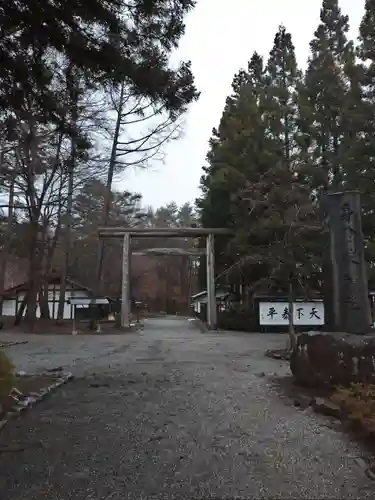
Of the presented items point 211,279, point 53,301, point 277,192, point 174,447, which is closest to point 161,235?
point 211,279

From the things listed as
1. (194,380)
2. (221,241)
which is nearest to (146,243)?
(221,241)

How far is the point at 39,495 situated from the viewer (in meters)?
3.46

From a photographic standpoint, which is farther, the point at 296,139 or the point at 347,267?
the point at 296,139

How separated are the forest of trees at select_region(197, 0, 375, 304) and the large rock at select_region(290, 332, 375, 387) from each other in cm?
928

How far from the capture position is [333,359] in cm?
683

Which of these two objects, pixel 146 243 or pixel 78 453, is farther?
pixel 146 243

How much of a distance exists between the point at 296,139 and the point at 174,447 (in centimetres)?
2366

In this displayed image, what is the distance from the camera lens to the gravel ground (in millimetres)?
A: 3602

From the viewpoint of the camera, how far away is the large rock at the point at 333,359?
21.0 feet

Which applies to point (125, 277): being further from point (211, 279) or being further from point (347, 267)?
point (347, 267)

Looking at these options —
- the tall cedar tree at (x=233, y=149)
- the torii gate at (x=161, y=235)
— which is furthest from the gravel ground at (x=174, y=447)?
the tall cedar tree at (x=233, y=149)

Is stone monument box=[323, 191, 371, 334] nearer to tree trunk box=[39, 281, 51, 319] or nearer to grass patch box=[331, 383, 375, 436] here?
grass patch box=[331, 383, 375, 436]

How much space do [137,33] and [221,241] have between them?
23380 mm

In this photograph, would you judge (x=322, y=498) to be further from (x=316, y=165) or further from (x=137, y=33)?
(x=316, y=165)
